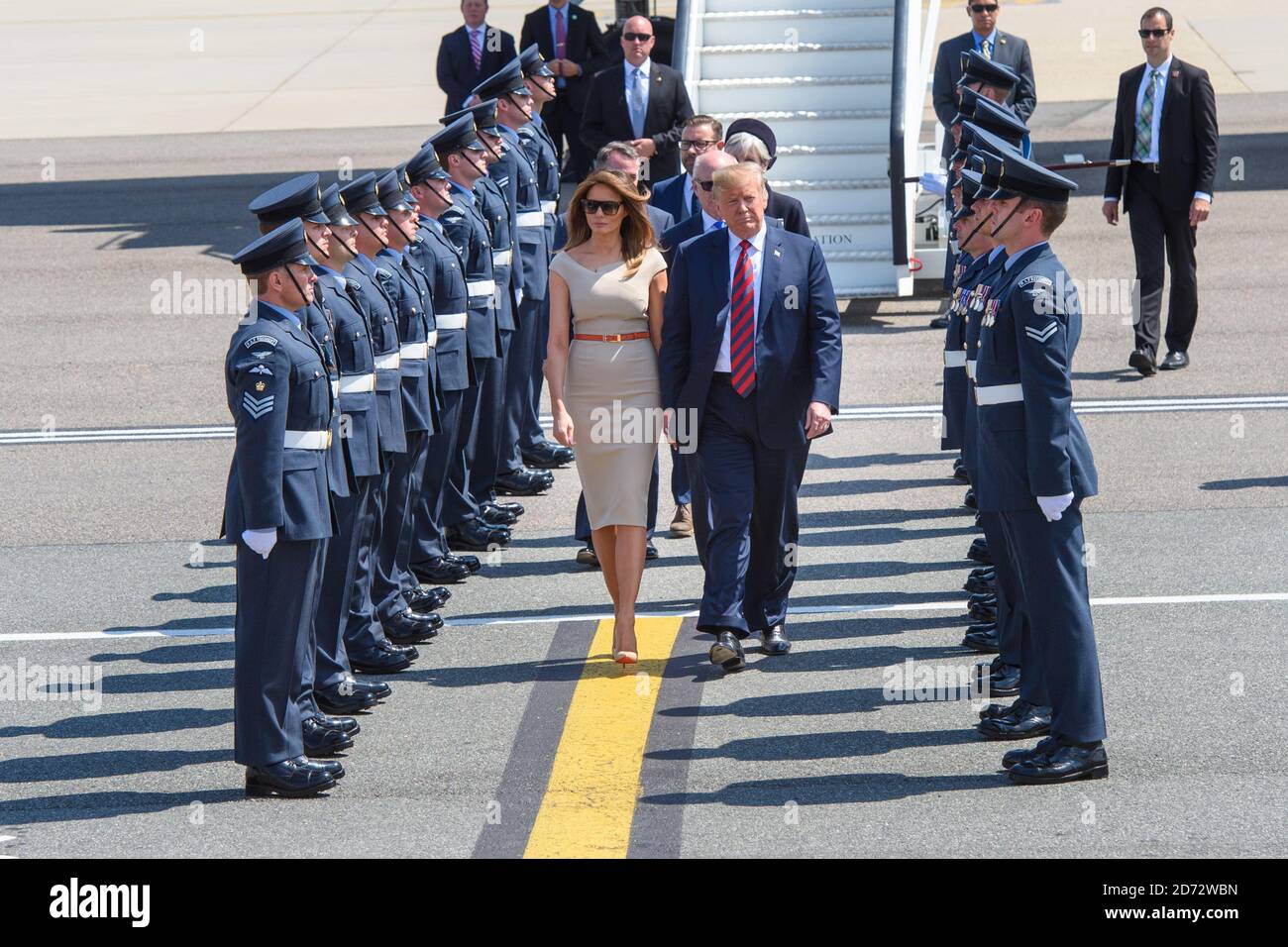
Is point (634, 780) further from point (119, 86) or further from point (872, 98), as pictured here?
point (119, 86)

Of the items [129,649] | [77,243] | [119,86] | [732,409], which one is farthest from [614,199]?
[119,86]

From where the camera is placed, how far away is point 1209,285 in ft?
51.5

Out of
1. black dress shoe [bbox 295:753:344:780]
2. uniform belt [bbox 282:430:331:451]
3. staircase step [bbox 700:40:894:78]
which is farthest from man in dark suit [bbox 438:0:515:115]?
black dress shoe [bbox 295:753:344:780]

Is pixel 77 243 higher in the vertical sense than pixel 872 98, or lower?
lower

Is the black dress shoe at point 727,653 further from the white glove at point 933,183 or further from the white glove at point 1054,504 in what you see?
the white glove at point 933,183

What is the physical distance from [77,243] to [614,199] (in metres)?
12.3

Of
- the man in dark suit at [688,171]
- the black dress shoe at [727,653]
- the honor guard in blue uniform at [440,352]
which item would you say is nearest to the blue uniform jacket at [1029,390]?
the black dress shoe at [727,653]

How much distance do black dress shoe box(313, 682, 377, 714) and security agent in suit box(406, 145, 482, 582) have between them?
5.76ft

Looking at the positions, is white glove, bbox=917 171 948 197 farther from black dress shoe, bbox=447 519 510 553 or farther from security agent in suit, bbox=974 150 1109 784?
security agent in suit, bbox=974 150 1109 784

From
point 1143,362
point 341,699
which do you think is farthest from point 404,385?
point 1143,362

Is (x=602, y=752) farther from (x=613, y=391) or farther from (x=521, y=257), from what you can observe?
(x=521, y=257)

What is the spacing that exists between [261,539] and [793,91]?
424 inches

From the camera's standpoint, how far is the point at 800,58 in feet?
55.0

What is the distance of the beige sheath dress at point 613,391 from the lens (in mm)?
8461
